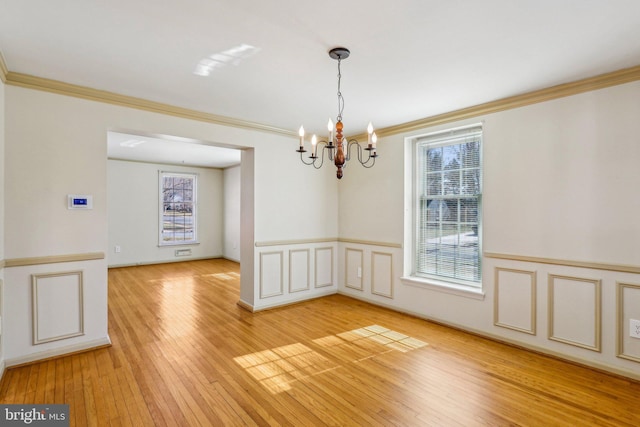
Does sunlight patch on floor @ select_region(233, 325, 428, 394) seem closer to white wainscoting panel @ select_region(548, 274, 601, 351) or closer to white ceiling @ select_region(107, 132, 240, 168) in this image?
white wainscoting panel @ select_region(548, 274, 601, 351)

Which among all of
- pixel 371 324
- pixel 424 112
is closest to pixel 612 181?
pixel 424 112

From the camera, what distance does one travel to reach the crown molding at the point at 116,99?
2869mm

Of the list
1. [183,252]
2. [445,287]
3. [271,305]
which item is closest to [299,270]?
[271,305]

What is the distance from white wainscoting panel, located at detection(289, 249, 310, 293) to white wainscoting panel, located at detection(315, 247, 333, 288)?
0.66ft

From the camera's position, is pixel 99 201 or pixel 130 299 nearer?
pixel 99 201

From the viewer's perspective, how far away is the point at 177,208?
8430 mm

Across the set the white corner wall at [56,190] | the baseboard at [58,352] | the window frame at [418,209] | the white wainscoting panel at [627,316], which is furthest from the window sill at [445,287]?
the baseboard at [58,352]

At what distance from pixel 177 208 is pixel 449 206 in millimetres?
6946

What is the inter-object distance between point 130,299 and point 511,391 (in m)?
5.07

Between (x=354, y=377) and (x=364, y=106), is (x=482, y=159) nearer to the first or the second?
(x=364, y=106)

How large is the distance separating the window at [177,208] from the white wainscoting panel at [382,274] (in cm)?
571

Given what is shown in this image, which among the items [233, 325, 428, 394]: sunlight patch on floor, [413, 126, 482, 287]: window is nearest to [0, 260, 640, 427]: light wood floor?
[233, 325, 428, 394]: sunlight patch on floor

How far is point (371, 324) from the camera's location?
13.0 feet

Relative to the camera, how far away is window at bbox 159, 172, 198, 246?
8.17 m
